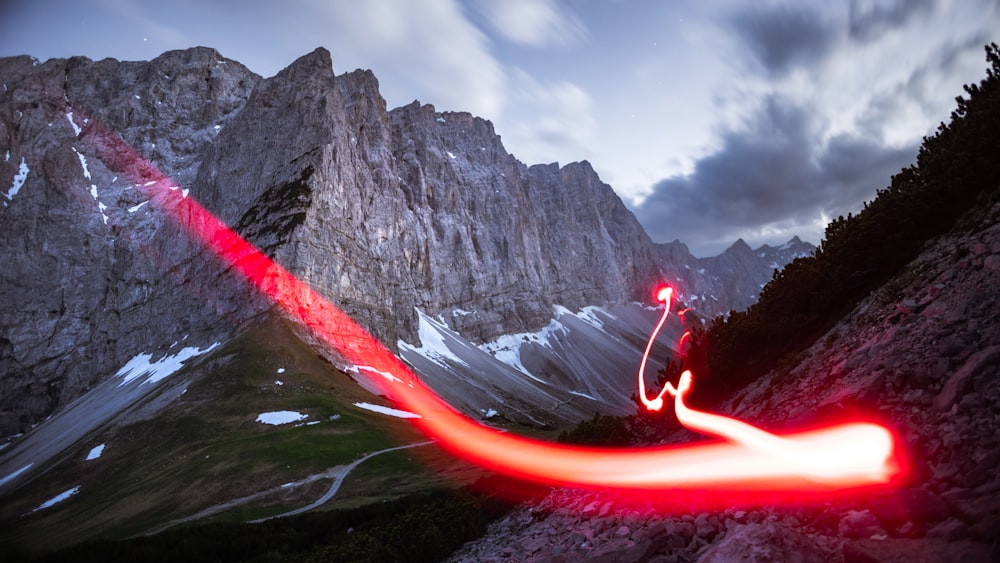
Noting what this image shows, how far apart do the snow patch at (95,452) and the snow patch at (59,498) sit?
8403 mm

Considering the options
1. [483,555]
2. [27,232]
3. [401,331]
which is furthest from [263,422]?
[27,232]

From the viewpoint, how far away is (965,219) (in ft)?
45.9

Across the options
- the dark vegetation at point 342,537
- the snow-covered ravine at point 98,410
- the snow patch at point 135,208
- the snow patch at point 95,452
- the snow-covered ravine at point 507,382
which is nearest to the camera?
the dark vegetation at point 342,537

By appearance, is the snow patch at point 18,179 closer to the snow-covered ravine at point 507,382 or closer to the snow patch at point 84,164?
the snow patch at point 84,164

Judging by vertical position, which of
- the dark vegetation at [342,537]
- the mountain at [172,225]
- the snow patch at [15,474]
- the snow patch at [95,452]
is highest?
the mountain at [172,225]

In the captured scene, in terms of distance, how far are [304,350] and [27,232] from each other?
126m

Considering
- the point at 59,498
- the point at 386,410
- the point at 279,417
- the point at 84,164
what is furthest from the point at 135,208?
the point at 279,417

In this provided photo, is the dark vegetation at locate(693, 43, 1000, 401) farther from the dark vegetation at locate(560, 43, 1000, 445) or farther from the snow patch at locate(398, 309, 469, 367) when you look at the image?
the snow patch at locate(398, 309, 469, 367)

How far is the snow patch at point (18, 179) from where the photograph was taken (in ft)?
516

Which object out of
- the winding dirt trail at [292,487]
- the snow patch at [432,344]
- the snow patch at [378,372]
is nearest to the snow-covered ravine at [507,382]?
the snow patch at [432,344]

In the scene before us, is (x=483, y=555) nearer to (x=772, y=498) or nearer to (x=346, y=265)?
(x=772, y=498)

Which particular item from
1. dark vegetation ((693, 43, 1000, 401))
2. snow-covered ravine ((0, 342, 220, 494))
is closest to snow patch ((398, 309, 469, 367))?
snow-covered ravine ((0, 342, 220, 494))

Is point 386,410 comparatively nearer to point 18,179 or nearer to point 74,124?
point 18,179

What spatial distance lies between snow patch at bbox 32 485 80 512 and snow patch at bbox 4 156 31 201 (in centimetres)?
14924
